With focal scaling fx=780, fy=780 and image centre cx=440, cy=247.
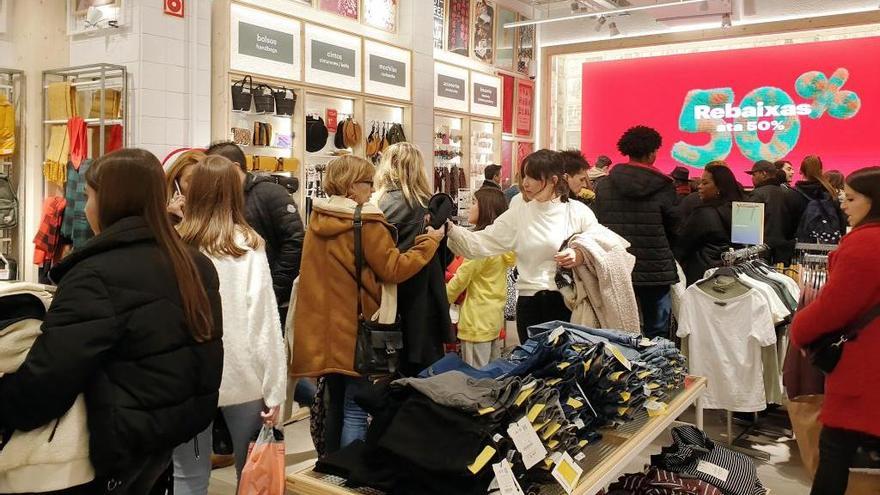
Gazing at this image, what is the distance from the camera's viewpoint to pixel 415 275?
10.6ft

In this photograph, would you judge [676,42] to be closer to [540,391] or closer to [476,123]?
[476,123]

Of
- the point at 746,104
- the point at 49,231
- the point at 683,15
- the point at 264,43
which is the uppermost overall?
the point at 683,15

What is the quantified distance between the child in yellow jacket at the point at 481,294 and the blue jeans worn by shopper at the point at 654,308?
0.77 meters

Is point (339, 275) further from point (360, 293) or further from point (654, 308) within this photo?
point (654, 308)

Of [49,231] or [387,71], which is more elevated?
[387,71]

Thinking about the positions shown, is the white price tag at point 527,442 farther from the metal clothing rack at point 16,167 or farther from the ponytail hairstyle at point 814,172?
the metal clothing rack at point 16,167

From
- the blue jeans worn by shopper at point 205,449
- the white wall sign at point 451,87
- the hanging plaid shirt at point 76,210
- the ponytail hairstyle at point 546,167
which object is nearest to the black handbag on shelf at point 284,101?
the hanging plaid shirt at point 76,210

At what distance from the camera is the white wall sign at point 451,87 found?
932cm

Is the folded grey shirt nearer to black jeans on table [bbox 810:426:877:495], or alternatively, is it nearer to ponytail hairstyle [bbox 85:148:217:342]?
ponytail hairstyle [bbox 85:148:217:342]

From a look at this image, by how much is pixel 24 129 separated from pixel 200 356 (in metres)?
4.78

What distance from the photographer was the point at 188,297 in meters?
1.84

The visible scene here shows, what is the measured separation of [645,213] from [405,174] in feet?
5.17

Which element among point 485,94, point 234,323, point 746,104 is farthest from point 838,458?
point 746,104

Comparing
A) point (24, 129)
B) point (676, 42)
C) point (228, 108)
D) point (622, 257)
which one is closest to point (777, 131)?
point (676, 42)
